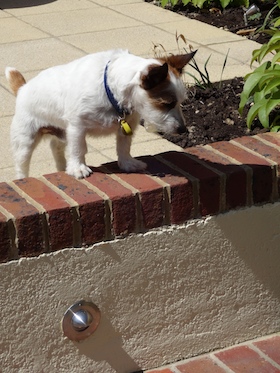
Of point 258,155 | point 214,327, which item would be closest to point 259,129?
point 258,155

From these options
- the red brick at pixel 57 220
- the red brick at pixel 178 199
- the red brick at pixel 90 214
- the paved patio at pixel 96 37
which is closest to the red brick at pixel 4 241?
the red brick at pixel 57 220

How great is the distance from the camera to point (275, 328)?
4.08 meters

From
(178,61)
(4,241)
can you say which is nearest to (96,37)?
(178,61)

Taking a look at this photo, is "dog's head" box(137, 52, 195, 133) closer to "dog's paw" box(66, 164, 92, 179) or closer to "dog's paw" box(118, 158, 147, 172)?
"dog's paw" box(118, 158, 147, 172)

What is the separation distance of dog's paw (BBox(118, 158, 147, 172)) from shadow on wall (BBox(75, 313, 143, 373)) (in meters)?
0.75

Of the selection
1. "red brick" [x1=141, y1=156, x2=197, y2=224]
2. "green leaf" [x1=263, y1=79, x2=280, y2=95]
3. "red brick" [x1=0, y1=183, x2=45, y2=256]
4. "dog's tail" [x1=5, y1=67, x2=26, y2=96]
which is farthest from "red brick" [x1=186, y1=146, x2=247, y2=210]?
"dog's tail" [x1=5, y1=67, x2=26, y2=96]

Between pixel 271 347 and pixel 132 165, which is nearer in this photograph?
pixel 132 165

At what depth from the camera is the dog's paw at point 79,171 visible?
3617 mm

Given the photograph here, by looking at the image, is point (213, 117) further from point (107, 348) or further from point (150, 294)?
point (107, 348)

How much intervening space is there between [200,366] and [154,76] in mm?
1465

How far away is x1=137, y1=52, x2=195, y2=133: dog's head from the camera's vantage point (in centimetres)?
360

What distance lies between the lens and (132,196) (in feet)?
11.1

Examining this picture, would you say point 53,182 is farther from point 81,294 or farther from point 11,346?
point 11,346

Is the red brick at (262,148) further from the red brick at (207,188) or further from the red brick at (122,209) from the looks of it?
the red brick at (122,209)
